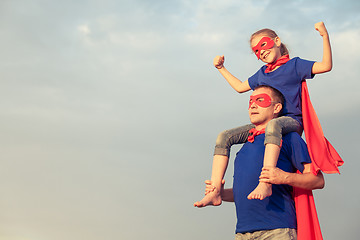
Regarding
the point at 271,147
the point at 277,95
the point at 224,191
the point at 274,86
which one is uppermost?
the point at 274,86

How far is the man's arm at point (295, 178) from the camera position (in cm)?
437

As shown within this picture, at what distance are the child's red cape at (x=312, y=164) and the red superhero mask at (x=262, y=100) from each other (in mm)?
389

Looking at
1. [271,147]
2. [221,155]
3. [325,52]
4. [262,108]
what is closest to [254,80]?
[262,108]

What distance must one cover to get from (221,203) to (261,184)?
80 cm

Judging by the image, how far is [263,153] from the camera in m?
4.75

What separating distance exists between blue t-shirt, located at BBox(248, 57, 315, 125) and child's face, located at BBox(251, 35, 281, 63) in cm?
20

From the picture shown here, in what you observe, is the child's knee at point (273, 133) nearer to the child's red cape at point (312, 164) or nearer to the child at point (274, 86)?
the child at point (274, 86)

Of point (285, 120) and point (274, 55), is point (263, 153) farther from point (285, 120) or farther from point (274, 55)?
point (274, 55)

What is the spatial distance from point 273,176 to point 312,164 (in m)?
0.52

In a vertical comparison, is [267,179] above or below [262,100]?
below

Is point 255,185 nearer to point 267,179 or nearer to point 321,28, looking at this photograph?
point 267,179

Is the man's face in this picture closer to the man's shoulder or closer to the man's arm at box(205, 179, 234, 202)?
the man's shoulder

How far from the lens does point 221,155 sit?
498cm

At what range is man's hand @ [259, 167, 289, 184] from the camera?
14.3 feet
